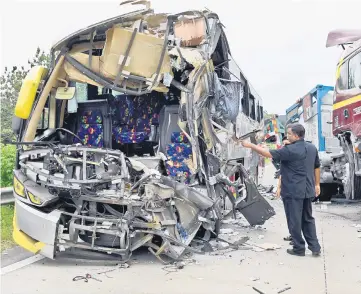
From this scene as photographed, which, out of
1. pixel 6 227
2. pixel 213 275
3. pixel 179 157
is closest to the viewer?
pixel 213 275

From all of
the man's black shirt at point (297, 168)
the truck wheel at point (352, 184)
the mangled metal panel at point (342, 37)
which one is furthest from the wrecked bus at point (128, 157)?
the mangled metal panel at point (342, 37)

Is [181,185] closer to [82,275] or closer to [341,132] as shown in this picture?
[82,275]

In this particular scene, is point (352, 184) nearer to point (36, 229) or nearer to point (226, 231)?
point (226, 231)

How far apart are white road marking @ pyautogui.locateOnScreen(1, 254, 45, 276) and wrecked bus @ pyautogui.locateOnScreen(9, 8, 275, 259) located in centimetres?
25

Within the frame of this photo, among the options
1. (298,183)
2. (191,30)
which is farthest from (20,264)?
(191,30)

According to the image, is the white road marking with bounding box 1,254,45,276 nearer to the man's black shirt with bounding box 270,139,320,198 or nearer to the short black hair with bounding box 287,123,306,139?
the man's black shirt with bounding box 270,139,320,198

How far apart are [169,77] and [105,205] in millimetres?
1722

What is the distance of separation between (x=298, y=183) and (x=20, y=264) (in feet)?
10.9

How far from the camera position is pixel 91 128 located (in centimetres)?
671

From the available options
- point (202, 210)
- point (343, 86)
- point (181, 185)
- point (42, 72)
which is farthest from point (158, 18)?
point (343, 86)

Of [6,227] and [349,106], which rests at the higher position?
[349,106]

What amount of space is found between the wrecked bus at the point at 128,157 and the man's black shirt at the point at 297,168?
89cm

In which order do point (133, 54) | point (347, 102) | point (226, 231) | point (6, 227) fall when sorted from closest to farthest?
point (133, 54) → point (6, 227) → point (226, 231) → point (347, 102)

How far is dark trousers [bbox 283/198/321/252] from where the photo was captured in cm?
527
